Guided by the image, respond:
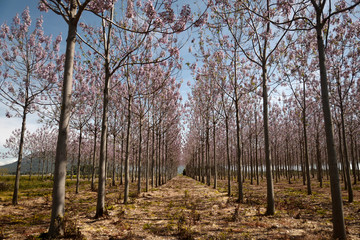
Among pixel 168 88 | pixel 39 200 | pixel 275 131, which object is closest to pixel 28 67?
pixel 39 200

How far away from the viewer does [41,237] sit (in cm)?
491

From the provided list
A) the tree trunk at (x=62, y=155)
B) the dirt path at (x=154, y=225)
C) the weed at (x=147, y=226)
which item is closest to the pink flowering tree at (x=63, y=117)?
the tree trunk at (x=62, y=155)

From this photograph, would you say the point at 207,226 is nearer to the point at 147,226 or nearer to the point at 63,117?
the point at 147,226

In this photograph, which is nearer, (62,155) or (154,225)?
(62,155)

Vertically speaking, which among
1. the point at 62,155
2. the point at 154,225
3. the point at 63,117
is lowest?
the point at 154,225

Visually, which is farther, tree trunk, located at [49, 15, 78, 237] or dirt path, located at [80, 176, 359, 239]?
dirt path, located at [80, 176, 359, 239]

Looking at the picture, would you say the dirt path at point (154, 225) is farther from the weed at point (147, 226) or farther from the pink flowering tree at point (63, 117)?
the pink flowering tree at point (63, 117)

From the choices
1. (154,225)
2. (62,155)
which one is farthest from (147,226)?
(62,155)

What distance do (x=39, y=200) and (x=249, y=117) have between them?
19.2 meters

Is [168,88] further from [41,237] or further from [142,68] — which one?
[41,237]

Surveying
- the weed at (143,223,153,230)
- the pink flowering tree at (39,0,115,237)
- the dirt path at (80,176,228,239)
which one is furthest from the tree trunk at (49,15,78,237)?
the weed at (143,223,153,230)

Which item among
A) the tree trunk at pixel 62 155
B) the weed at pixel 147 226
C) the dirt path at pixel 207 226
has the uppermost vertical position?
the tree trunk at pixel 62 155

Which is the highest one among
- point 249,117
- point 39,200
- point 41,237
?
point 249,117

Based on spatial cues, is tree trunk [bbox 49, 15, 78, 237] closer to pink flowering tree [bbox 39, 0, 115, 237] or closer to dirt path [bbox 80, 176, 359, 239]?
pink flowering tree [bbox 39, 0, 115, 237]
